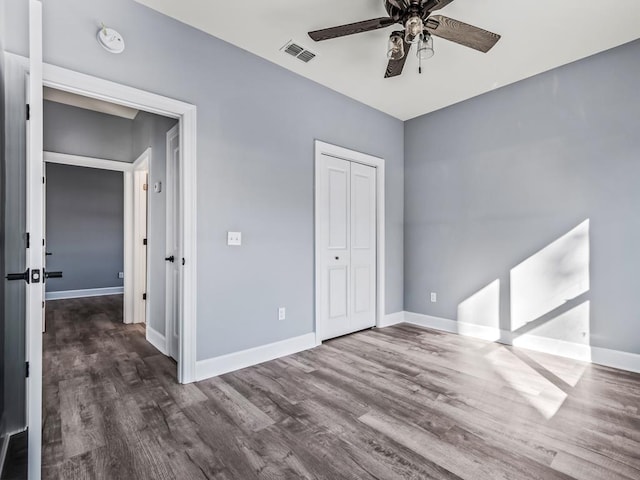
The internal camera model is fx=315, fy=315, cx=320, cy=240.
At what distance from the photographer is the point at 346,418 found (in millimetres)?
2027

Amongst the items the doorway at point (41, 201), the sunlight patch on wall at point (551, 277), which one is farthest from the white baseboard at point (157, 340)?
the sunlight patch on wall at point (551, 277)

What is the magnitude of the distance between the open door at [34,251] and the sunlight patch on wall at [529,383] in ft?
9.22

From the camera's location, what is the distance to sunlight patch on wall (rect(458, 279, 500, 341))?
361 cm

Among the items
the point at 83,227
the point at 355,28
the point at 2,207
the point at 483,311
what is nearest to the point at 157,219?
the point at 2,207

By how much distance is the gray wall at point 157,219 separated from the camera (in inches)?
134

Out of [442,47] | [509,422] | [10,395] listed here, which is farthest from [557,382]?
[10,395]

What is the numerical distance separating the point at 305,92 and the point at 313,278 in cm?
200

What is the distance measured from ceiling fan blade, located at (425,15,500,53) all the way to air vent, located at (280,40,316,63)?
1.18 meters

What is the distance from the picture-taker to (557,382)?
8.38 ft

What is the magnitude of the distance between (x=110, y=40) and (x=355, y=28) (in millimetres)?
1685

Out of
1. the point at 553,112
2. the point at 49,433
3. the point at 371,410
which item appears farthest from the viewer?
the point at 553,112

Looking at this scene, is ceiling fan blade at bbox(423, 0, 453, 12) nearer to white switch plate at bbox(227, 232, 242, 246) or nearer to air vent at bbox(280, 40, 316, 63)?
air vent at bbox(280, 40, 316, 63)

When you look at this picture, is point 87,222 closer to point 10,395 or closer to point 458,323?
point 10,395

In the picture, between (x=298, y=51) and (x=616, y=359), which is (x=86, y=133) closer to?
(x=298, y=51)
